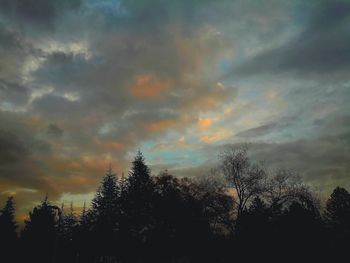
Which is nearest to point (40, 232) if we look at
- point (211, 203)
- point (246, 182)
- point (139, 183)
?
point (139, 183)

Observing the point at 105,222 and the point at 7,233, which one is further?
the point at 105,222

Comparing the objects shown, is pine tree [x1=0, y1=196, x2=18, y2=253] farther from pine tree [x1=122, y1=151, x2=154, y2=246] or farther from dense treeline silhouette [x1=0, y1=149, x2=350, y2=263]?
pine tree [x1=122, y1=151, x2=154, y2=246]

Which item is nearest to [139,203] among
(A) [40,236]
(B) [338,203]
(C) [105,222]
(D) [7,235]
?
(C) [105,222]

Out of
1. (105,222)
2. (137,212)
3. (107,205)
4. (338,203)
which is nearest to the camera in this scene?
(137,212)

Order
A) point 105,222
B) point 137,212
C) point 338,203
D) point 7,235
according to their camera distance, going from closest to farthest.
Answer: point 7,235 → point 137,212 → point 105,222 → point 338,203

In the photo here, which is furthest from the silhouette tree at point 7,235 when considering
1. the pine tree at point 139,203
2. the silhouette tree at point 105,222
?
the pine tree at point 139,203

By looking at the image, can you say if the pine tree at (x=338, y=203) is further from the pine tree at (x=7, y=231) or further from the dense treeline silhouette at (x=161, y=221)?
the pine tree at (x=7, y=231)

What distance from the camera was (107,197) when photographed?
7075cm

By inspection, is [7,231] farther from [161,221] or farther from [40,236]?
[161,221]

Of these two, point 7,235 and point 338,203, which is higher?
point 338,203

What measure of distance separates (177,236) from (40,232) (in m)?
23.5

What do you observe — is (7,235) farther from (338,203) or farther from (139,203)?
(338,203)

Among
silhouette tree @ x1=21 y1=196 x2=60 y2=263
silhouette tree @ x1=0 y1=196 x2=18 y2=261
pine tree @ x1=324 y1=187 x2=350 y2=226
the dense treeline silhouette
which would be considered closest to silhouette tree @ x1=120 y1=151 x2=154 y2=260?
the dense treeline silhouette

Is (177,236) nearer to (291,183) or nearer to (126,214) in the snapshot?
(126,214)
